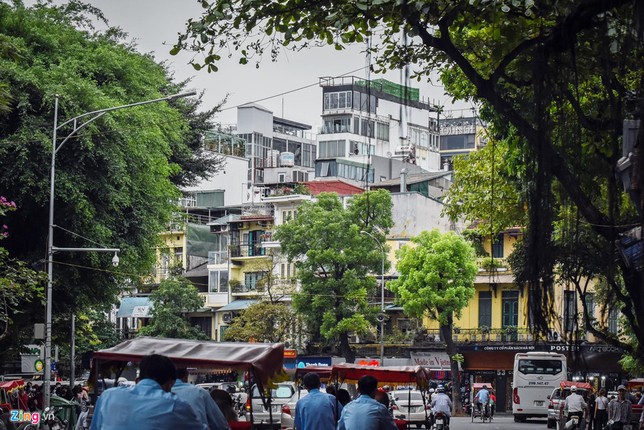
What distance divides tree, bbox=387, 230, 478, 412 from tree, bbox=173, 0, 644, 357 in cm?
5083

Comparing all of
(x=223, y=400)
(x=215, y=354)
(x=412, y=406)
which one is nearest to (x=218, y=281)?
(x=412, y=406)

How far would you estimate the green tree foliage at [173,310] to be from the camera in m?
84.0

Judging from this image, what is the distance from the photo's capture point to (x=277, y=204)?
9131 centimetres

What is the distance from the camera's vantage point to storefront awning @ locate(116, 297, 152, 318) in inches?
3738

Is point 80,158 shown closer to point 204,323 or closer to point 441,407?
point 441,407

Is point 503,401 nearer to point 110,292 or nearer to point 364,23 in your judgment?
point 110,292

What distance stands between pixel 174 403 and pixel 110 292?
34932 mm

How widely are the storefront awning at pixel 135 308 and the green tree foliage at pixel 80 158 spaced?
50221 millimetres

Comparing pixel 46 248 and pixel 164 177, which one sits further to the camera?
pixel 164 177

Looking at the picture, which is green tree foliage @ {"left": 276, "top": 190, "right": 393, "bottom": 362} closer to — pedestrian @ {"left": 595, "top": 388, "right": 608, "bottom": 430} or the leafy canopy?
the leafy canopy

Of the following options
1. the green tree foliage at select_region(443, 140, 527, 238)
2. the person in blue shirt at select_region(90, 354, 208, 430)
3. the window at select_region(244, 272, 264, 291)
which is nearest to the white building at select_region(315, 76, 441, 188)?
the window at select_region(244, 272, 264, 291)

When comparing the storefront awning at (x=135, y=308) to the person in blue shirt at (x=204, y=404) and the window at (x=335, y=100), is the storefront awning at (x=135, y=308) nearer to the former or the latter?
the window at (x=335, y=100)

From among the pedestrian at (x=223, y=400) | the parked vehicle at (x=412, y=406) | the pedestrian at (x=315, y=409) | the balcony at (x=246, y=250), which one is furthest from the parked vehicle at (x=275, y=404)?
the balcony at (x=246, y=250)

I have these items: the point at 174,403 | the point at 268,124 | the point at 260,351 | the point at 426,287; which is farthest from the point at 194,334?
the point at 174,403
